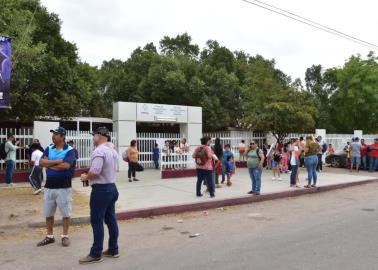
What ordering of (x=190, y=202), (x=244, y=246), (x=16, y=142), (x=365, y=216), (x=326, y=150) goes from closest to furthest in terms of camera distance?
1. (x=244, y=246)
2. (x=365, y=216)
3. (x=190, y=202)
4. (x=16, y=142)
5. (x=326, y=150)

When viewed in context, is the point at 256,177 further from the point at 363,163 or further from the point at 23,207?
the point at 363,163

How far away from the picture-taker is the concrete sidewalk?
10320mm

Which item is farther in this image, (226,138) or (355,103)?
(355,103)

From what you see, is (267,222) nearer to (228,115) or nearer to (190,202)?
(190,202)

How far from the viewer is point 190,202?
34.4 ft

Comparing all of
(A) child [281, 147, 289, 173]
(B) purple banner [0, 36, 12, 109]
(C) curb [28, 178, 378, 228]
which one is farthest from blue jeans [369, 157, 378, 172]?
(B) purple banner [0, 36, 12, 109]

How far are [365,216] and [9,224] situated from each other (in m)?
7.22

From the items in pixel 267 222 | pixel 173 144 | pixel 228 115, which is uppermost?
pixel 228 115

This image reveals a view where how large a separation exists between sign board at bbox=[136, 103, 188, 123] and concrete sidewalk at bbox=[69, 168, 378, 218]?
3.68m

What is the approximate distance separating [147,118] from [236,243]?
553 inches

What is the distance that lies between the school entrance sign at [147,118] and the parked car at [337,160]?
7.23 metres

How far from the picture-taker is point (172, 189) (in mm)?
13016

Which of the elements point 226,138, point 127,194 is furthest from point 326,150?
point 127,194

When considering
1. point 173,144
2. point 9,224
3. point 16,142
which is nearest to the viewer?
point 9,224
